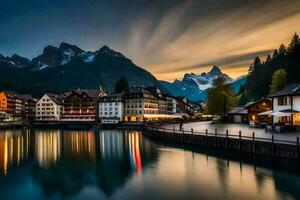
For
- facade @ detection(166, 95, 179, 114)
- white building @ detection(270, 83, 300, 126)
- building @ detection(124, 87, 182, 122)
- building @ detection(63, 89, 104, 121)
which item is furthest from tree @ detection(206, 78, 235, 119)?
building @ detection(63, 89, 104, 121)

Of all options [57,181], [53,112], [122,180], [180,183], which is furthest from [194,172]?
[53,112]

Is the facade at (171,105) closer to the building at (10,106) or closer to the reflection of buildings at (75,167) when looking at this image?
the building at (10,106)

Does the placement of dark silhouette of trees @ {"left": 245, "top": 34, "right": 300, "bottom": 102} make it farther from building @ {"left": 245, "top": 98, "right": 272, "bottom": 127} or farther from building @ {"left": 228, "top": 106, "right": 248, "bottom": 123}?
building @ {"left": 245, "top": 98, "right": 272, "bottom": 127}

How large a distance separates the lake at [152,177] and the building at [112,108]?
9478 centimetres

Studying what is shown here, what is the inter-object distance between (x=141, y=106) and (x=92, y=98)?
2907cm

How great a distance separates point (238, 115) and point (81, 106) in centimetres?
8493

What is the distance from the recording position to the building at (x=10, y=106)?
180 metres

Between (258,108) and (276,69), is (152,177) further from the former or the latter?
(276,69)

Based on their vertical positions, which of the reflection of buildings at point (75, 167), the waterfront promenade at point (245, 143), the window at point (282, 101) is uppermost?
the window at point (282, 101)

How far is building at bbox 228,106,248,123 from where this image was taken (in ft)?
315

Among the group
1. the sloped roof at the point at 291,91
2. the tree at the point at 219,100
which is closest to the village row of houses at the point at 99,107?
the tree at the point at 219,100

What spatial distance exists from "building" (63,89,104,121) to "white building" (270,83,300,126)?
108 meters

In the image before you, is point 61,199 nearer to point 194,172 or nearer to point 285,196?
point 194,172

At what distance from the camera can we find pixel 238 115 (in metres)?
99.6
